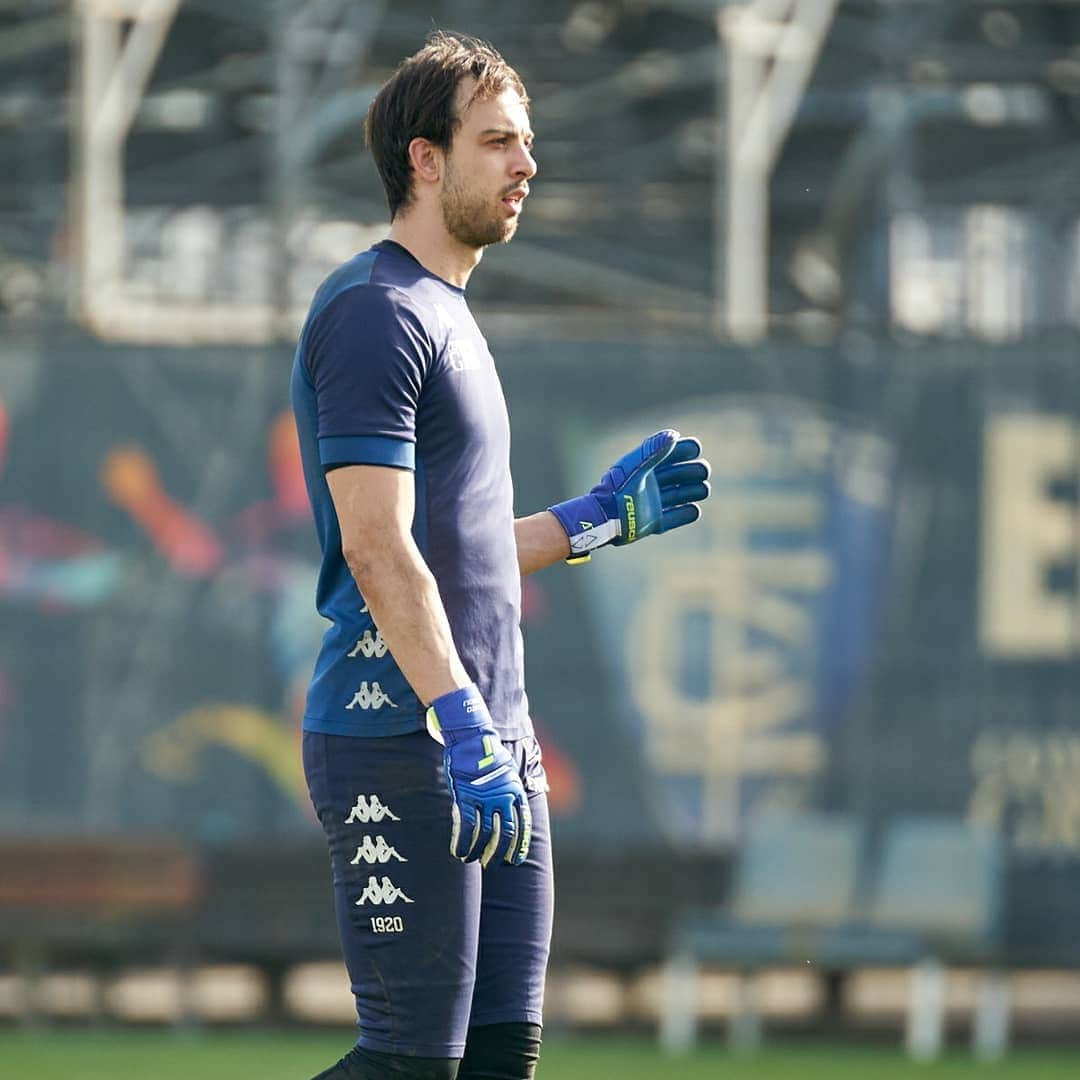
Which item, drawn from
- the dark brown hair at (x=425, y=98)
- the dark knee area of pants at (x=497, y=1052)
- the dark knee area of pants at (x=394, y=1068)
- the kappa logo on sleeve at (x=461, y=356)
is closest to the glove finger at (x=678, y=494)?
the kappa logo on sleeve at (x=461, y=356)

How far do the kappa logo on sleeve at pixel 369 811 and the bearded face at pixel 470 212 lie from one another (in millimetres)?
931

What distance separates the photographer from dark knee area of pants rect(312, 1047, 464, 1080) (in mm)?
3838

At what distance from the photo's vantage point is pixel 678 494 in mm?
4684

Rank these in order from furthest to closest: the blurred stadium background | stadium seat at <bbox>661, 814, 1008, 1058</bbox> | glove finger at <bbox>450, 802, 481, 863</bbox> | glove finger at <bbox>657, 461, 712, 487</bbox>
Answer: the blurred stadium background → stadium seat at <bbox>661, 814, 1008, 1058</bbox> → glove finger at <bbox>657, 461, 712, 487</bbox> → glove finger at <bbox>450, 802, 481, 863</bbox>

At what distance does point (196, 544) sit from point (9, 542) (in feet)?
2.60

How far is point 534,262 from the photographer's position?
65.1ft

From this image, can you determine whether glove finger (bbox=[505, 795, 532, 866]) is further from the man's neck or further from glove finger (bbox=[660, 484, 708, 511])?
glove finger (bbox=[660, 484, 708, 511])

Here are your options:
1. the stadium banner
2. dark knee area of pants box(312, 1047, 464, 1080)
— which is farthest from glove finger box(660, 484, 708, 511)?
the stadium banner

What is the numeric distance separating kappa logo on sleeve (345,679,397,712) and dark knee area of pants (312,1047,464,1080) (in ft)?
1.78

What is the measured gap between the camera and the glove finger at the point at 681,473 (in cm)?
468

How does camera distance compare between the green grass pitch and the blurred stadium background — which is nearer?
the green grass pitch

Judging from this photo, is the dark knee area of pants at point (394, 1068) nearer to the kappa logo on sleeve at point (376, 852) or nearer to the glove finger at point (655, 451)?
the kappa logo on sleeve at point (376, 852)

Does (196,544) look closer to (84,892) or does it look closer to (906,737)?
(84,892)

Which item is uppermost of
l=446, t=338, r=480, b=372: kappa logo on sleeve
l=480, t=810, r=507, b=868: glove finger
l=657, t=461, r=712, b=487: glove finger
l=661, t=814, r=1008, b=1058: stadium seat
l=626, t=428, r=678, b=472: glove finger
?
l=446, t=338, r=480, b=372: kappa logo on sleeve
